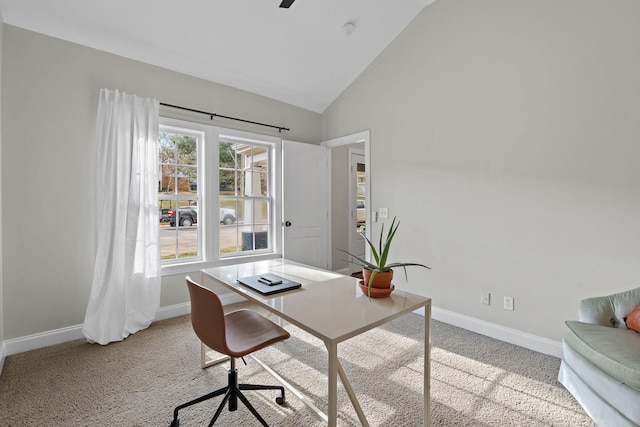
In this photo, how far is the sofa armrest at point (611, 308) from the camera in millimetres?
1900

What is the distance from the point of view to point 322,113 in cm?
444

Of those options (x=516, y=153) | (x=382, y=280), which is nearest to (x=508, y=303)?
(x=516, y=153)

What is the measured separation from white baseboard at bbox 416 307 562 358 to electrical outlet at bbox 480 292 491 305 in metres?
0.18

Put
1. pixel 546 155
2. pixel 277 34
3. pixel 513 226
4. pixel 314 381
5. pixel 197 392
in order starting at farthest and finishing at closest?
pixel 277 34
pixel 513 226
pixel 546 155
pixel 314 381
pixel 197 392

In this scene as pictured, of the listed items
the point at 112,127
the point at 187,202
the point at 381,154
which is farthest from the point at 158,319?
the point at 381,154

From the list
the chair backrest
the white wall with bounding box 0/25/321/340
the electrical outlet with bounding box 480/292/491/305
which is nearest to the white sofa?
the electrical outlet with bounding box 480/292/491/305

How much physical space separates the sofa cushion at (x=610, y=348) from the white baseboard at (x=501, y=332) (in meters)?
0.65

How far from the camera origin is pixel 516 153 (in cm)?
258

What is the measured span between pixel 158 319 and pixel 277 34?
3.16m

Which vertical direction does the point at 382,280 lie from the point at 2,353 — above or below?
above

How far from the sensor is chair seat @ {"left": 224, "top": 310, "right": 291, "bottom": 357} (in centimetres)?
153

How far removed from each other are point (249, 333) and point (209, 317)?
0.31 meters

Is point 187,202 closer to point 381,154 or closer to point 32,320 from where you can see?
point 32,320

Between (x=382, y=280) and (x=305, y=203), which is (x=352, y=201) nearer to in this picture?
(x=305, y=203)
